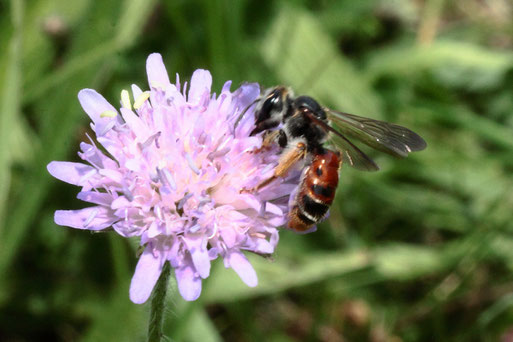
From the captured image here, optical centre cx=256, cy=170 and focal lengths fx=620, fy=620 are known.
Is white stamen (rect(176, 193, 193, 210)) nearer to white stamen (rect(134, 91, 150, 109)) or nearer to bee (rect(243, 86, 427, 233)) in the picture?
bee (rect(243, 86, 427, 233))

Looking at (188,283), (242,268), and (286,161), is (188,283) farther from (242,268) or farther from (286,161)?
(286,161)

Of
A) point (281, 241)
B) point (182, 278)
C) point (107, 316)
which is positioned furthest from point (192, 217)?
point (281, 241)

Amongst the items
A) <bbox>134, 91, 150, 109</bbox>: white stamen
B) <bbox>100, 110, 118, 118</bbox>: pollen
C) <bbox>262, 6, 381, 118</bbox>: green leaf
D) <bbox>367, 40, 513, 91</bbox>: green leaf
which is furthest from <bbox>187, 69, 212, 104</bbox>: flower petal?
<bbox>367, 40, 513, 91</bbox>: green leaf

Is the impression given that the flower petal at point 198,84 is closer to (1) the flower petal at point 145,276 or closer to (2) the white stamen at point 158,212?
(2) the white stamen at point 158,212

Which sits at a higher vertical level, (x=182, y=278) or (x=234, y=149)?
(x=234, y=149)

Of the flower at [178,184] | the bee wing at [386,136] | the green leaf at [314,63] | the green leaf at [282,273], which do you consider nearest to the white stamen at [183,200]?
the flower at [178,184]

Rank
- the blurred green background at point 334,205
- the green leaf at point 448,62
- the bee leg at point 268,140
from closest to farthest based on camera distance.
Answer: the bee leg at point 268,140, the blurred green background at point 334,205, the green leaf at point 448,62

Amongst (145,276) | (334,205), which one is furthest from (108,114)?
(334,205)

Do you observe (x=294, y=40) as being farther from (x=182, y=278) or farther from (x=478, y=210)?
(x=182, y=278)

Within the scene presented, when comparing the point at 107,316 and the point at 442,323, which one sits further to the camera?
the point at 442,323
